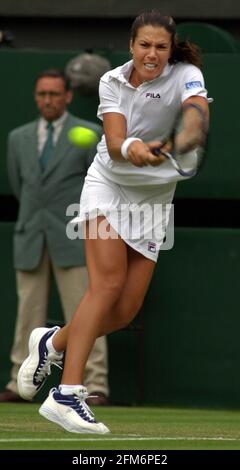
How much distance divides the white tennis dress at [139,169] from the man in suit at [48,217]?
3257mm

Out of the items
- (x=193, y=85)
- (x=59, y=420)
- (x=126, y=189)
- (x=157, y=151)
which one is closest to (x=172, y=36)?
(x=193, y=85)

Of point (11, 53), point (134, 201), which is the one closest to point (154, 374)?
point (11, 53)

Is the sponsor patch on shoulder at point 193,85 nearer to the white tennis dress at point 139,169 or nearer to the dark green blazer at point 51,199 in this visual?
the white tennis dress at point 139,169

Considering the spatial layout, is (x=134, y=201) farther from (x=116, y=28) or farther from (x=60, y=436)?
(x=116, y=28)

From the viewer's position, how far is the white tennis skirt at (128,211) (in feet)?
24.4

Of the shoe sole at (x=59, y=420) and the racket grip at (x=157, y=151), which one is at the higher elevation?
the racket grip at (x=157, y=151)

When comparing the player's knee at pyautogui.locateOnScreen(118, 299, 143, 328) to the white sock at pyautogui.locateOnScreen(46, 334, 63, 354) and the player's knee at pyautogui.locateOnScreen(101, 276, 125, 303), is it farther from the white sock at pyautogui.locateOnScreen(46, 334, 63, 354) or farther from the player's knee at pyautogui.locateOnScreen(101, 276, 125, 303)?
the white sock at pyautogui.locateOnScreen(46, 334, 63, 354)

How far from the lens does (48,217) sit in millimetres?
10922

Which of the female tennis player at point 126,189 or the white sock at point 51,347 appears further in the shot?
the white sock at point 51,347

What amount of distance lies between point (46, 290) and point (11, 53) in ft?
5.92

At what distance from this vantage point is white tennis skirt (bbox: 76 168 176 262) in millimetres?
7430

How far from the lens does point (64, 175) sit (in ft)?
35.8

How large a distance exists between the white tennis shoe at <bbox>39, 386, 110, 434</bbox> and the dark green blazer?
3578 millimetres

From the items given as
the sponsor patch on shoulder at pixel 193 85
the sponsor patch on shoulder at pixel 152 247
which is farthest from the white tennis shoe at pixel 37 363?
the sponsor patch on shoulder at pixel 193 85
